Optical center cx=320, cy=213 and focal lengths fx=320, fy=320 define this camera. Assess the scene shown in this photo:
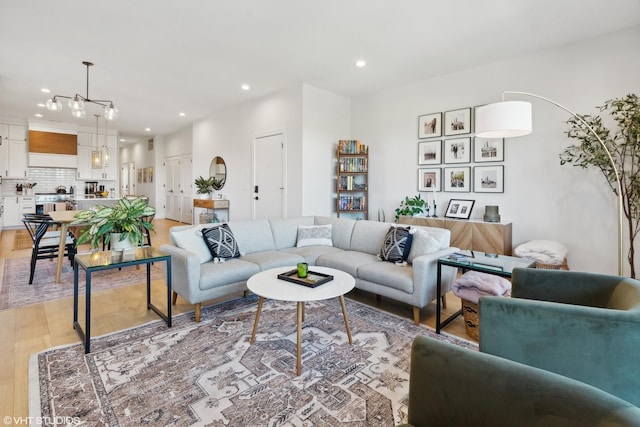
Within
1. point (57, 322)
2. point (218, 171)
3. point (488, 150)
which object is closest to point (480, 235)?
point (488, 150)

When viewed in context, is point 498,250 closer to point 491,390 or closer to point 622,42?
point 622,42

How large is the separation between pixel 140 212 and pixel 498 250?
387 cm

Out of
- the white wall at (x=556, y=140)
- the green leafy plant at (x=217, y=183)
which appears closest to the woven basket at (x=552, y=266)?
the white wall at (x=556, y=140)

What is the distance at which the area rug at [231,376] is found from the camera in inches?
63.8

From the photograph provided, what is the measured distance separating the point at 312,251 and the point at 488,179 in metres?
2.63

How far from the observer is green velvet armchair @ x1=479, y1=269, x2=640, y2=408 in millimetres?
1157

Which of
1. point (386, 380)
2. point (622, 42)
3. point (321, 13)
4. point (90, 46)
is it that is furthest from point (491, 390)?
point (90, 46)

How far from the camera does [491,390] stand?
0.85 m

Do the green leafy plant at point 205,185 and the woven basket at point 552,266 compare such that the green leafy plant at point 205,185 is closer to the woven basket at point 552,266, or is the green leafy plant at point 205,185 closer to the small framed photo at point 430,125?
the small framed photo at point 430,125

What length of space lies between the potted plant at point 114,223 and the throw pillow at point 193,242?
0.53m

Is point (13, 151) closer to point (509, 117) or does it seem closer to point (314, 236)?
point (314, 236)

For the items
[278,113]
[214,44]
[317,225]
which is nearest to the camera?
[214,44]

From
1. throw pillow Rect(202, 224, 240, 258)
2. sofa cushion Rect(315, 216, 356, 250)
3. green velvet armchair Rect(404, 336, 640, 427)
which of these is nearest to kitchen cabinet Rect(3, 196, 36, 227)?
throw pillow Rect(202, 224, 240, 258)

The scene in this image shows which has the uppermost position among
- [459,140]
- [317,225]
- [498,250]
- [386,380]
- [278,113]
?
[278,113]
